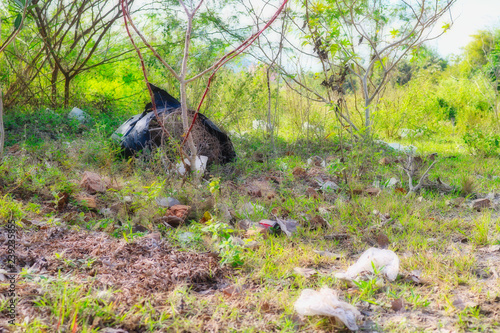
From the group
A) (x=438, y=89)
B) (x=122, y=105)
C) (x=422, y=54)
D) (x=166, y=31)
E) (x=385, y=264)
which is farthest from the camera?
(x=438, y=89)

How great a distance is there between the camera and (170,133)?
12.9 feet

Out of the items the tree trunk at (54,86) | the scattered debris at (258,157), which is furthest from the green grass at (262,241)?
the tree trunk at (54,86)

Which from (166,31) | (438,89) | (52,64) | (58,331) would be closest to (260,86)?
(166,31)

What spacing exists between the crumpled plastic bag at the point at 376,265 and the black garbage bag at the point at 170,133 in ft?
7.13

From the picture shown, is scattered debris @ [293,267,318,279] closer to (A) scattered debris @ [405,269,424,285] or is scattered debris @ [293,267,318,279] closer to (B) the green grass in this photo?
(B) the green grass

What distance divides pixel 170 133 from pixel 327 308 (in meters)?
2.81

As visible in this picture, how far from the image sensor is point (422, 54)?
190 inches

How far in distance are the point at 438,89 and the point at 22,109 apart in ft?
30.2

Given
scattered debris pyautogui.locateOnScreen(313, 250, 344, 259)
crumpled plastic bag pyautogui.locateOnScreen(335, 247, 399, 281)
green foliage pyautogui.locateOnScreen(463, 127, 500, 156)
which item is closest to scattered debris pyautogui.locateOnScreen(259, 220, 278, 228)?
scattered debris pyautogui.locateOnScreen(313, 250, 344, 259)

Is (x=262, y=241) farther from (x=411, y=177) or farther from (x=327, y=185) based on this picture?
(x=411, y=177)

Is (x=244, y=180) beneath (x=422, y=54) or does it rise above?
beneath

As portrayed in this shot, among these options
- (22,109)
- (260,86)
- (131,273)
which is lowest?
(131,273)

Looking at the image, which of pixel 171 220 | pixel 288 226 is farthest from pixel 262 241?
pixel 171 220

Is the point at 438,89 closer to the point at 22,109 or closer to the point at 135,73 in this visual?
the point at 135,73
